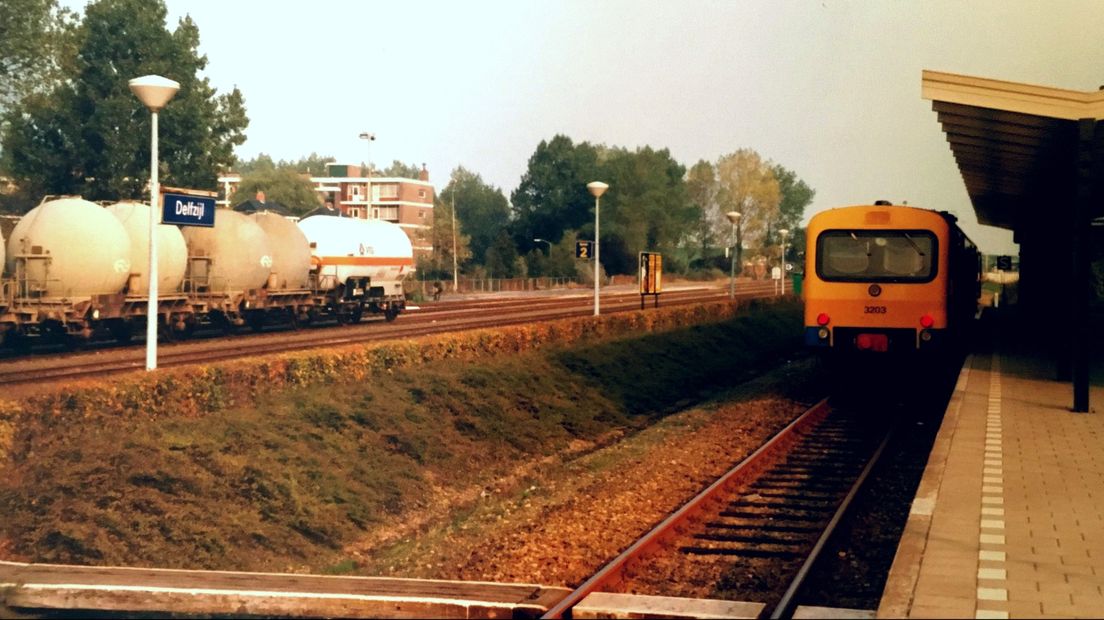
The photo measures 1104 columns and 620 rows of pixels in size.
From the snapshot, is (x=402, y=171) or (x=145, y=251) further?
(x=402, y=171)

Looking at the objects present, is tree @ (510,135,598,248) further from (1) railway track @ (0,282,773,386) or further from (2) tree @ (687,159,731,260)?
(1) railway track @ (0,282,773,386)

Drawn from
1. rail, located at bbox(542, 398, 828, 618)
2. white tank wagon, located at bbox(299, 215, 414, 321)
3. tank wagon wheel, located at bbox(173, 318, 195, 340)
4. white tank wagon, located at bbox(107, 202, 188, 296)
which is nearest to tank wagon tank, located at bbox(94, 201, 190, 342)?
white tank wagon, located at bbox(107, 202, 188, 296)

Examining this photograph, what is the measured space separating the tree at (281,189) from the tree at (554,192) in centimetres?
2169

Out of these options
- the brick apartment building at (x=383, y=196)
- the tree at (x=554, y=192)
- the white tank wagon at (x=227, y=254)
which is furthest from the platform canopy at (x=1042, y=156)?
the brick apartment building at (x=383, y=196)

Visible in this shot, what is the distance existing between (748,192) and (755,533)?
82.4 metres

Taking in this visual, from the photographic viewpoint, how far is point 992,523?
8641 millimetres

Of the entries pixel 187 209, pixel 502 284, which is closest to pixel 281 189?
pixel 502 284

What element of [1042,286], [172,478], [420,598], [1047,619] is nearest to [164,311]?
[172,478]

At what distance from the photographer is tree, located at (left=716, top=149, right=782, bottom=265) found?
285ft

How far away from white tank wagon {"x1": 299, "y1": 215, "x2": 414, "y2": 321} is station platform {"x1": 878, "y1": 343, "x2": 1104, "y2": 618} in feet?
72.7

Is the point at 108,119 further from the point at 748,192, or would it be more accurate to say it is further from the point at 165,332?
the point at 748,192

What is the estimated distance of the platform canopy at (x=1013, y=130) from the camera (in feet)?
46.1

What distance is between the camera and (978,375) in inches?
794

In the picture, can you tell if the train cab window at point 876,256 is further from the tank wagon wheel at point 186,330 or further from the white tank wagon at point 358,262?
the white tank wagon at point 358,262
